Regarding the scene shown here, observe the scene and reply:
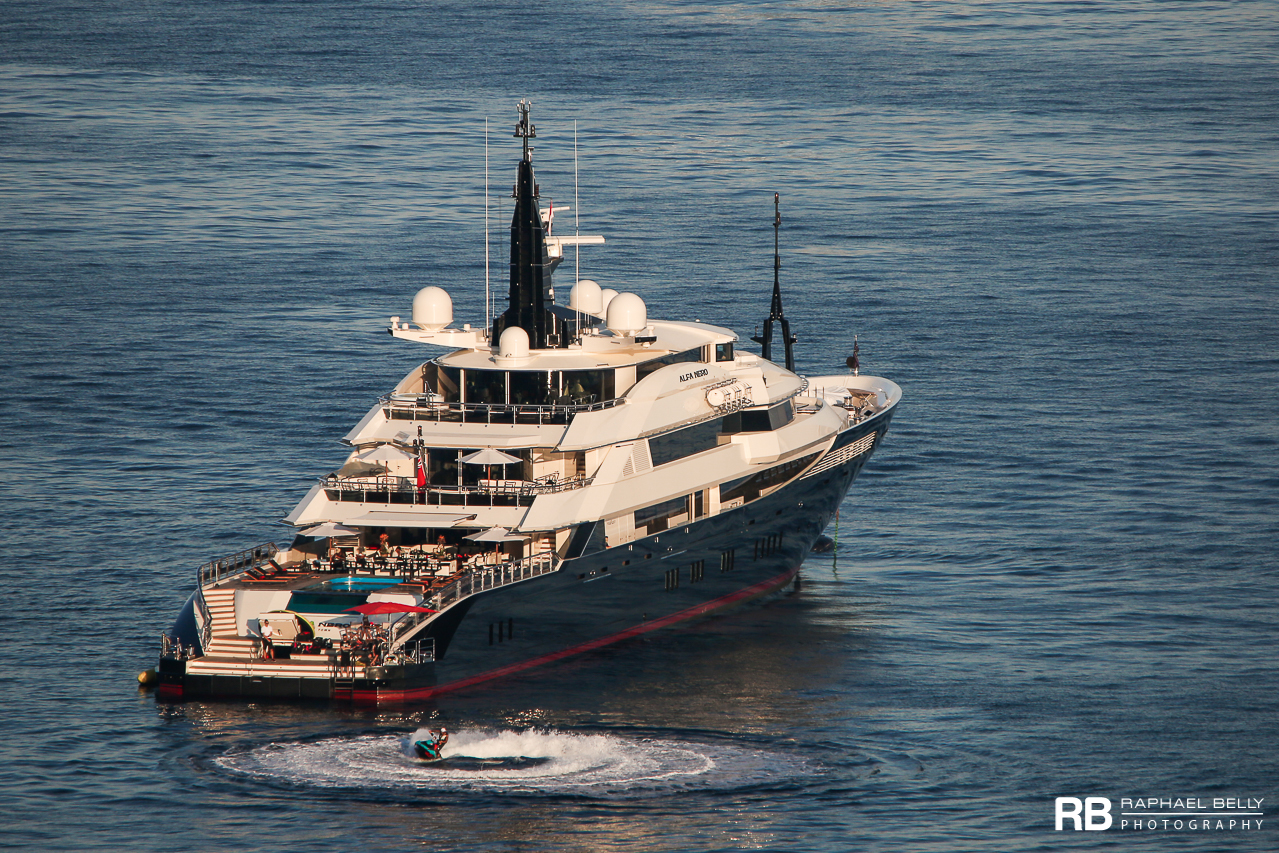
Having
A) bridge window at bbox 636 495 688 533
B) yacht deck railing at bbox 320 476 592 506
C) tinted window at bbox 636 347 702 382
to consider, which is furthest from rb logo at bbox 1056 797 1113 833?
tinted window at bbox 636 347 702 382

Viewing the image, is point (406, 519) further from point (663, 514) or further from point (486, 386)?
point (663, 514)

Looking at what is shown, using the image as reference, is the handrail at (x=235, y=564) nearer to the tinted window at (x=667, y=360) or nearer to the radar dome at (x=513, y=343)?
the radar dome at (x=513, y=343)

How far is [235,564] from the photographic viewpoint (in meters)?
55.4

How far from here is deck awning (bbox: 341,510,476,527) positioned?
5472cm

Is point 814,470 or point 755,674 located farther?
point 814,470

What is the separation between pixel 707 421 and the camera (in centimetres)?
6066

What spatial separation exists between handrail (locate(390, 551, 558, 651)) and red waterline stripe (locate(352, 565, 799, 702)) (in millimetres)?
1488

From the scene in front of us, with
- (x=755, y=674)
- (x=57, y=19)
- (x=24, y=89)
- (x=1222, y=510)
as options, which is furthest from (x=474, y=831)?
(x=57, y=19)

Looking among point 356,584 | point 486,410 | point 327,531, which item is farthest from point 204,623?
point 486,410

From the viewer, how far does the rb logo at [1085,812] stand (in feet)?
144

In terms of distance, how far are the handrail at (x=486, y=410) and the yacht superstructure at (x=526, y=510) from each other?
0.07 metres

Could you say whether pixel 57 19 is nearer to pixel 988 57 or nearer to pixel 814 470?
pixel 988 57

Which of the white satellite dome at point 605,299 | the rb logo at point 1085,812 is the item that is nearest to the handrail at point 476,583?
the white satellite dome at point 605,299

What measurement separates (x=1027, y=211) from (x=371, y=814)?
81.0 m
